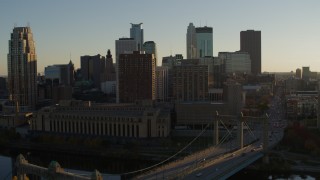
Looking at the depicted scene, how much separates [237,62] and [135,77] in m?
44.1

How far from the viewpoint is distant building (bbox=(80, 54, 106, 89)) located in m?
68.0

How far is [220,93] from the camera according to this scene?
140 feet

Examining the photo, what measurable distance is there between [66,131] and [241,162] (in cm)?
1506

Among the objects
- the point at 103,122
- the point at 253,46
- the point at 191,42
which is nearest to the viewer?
the point at 103,122

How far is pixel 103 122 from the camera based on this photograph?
2788 centimetres

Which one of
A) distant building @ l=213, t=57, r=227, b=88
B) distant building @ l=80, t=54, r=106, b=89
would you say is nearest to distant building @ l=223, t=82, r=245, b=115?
distant building @ l=213, t=57, r=227, b=88

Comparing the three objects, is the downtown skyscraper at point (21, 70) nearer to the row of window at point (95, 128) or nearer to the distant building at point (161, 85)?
the row of window at point (95, 128)

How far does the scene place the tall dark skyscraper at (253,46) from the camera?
87.3 m

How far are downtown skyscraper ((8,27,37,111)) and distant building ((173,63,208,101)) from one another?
12608 millimetres

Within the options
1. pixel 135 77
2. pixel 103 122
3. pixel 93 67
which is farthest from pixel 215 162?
pixel 93 67

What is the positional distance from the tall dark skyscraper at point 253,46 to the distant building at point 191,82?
4912 cm

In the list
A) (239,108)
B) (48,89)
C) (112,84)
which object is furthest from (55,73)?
(239,108)

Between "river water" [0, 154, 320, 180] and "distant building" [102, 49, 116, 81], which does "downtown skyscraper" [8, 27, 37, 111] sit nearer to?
"river water" [0, 154, 320, 180]

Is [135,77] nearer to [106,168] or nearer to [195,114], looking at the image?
[195,114]
